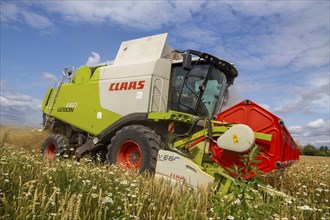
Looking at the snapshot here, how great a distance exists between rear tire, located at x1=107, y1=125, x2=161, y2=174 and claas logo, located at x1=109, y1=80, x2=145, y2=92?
102cm

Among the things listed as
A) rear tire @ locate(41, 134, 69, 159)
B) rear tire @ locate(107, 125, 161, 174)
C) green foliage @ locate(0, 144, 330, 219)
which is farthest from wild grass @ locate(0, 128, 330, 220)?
rear tire @ locate(41, 134, 69, 159)

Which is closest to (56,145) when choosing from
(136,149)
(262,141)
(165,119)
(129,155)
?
(129,155)

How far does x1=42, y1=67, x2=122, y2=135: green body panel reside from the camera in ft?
23.0

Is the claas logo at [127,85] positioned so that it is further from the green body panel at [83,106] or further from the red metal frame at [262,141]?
the red metal frame at [262,141]

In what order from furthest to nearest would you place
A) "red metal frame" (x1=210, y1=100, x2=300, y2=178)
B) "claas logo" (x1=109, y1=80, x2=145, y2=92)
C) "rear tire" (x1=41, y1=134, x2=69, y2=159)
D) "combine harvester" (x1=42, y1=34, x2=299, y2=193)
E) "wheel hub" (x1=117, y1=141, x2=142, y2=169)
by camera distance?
"rear tire" (x1=41, y1=134, x2=69, y2=159) → "claas logo" (x1=109, y1=80, x2=145, y2=92) → "wheel hub" (x1=117, y1=141, x2=142, y2=169) → "combine harvester" (x1=42, y1=34, x2=299, y2=193) → "red metal frame" (x1=210, y1=100, x2=300, y2=178)

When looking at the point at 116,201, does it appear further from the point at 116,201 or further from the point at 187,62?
the point at 187,62

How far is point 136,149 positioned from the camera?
5.70 meters

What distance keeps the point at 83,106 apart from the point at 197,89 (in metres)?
3.16

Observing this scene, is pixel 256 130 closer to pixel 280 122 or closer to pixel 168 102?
pixel 280 122

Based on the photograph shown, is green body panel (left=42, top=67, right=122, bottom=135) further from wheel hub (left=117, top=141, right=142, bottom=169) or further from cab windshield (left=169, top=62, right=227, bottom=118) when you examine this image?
cab windshield (left=169, top=62, right=227, bottom=118)

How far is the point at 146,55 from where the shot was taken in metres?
6.69

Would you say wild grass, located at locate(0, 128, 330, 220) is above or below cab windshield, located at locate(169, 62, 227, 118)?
below

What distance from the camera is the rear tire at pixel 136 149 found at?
5.16 m

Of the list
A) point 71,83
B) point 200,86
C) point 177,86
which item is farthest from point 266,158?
point 71,83
